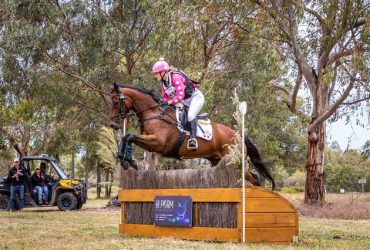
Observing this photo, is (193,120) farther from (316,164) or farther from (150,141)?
(316,164)

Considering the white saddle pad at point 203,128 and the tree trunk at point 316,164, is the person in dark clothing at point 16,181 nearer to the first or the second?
the white saddle pad at point 203,128

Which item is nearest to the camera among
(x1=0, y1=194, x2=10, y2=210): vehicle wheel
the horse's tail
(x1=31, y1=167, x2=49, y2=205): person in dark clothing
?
the horse's tail

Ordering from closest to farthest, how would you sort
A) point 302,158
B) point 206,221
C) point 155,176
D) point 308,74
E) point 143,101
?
point 206,221, point 155,176, point 143,101, point 308,74, point 302,158

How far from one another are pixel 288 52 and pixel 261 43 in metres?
4.48

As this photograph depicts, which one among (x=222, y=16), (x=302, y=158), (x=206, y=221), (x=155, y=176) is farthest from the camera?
(x=302, y=158)

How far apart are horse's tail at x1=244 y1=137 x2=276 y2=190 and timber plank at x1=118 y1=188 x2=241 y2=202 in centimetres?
216

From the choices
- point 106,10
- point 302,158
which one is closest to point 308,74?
point 106,10

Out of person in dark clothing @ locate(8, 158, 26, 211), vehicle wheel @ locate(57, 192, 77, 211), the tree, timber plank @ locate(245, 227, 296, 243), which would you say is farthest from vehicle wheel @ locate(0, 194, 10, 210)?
timber plank @ locate(245, 227, 296, 243)

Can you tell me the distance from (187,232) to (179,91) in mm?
2254

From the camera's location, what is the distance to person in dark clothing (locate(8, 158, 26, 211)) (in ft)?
56.3

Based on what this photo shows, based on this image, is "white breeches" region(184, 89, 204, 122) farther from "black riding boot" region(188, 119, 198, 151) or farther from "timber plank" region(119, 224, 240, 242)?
"timber plank" region(119, 224, 240, 242)

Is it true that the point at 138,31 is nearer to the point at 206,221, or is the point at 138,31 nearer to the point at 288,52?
the point at 288,52

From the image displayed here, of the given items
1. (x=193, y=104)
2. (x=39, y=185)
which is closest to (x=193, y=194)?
(x=193, y=104)

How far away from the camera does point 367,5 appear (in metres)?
15.0
